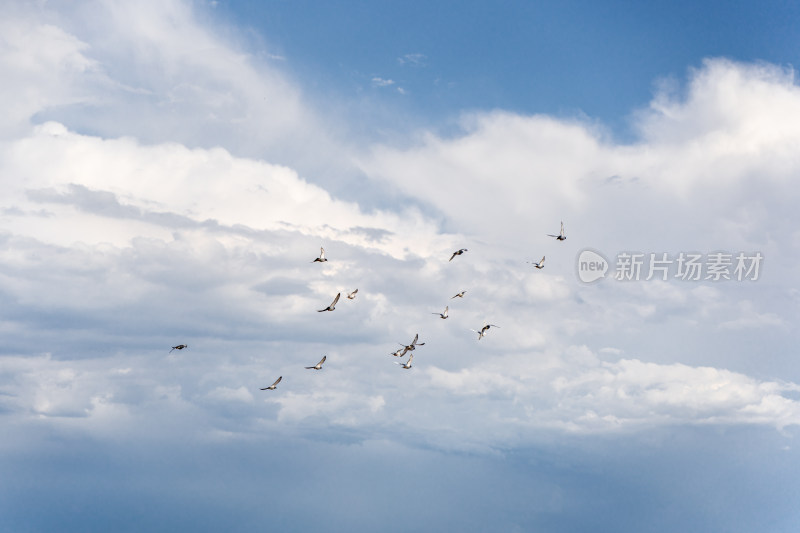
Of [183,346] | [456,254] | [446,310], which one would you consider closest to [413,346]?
[446,310]

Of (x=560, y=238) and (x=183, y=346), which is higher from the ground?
(x=560, y=238)

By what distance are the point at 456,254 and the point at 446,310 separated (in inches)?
438

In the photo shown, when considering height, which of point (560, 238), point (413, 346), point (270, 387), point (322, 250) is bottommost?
point (270, 387)

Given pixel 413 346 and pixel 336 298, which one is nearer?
pixel 336 298

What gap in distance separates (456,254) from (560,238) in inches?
689

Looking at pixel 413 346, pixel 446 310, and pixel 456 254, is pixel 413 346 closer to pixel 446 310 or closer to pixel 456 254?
pixel 446 310

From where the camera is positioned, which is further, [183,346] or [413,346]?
[413,346]

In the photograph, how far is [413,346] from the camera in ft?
409

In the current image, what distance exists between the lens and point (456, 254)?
12200 cm

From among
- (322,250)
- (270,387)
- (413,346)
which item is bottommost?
(270,387)

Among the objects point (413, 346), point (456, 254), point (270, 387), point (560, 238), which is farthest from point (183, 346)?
point (560, 238)

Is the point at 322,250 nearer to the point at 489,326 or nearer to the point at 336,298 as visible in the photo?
the point at 336,298

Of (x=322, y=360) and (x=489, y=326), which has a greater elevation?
(x=489, y=326)

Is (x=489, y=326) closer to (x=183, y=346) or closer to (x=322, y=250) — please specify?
(x=322, y=250)
